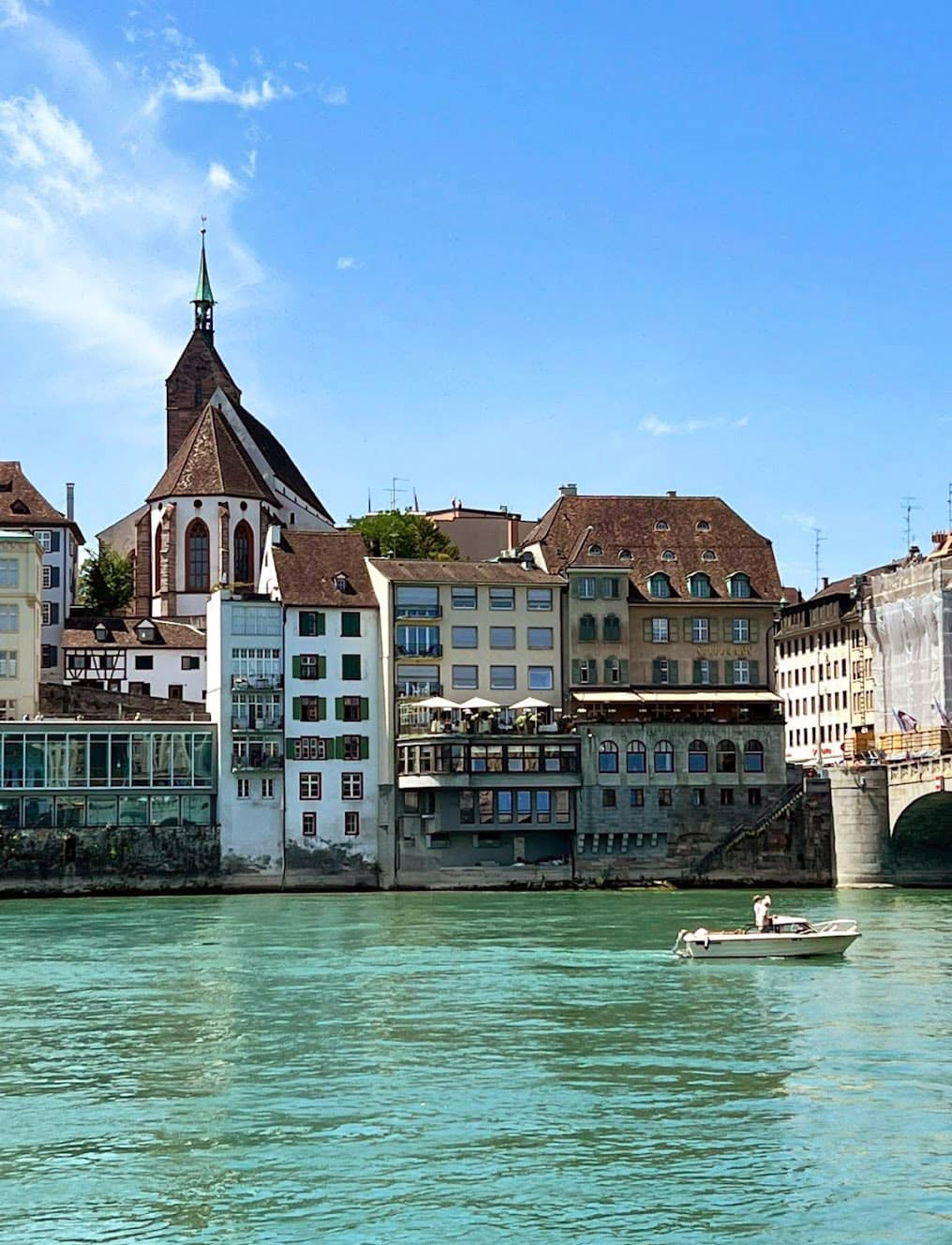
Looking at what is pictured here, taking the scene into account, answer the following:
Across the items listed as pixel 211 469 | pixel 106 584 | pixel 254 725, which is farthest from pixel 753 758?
pixel 106 584

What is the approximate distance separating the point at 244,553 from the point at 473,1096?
10054 cm

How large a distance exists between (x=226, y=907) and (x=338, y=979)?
104 feet

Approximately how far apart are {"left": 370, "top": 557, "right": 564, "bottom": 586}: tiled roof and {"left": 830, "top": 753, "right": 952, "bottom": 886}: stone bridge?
719 inches

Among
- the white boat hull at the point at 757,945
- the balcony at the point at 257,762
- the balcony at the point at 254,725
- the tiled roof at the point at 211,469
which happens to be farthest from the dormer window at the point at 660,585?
the white boat hull at the point at 757,945

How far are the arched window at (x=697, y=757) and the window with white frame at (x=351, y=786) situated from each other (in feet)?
52.8

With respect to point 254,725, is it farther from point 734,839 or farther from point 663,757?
point 734,839

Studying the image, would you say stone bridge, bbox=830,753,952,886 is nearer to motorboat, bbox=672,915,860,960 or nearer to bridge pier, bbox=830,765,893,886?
bridge pier, bbox=830,765,893,886

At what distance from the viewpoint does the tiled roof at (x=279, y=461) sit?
15088cm

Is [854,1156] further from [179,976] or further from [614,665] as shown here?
[614,665]

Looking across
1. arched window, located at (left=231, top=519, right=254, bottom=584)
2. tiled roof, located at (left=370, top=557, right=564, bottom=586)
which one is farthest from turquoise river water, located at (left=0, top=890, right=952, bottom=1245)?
arched window, located at (left=231, top=519, right=254, bottom=584)

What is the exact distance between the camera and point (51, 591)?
392 ft

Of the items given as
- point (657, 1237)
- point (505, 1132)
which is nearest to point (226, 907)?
point (505, 1132)

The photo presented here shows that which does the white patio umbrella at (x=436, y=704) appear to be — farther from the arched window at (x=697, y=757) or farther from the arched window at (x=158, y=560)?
the arched window at (x=158, y=560)

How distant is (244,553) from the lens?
135 metres
